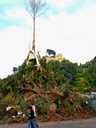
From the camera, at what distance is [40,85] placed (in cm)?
2583

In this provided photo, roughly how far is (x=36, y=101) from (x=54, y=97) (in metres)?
1.42

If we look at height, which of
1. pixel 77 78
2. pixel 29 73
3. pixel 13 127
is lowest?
pixel 13 127

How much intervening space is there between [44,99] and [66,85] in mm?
2287

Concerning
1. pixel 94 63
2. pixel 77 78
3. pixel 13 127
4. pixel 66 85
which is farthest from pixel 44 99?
pixel 94 63

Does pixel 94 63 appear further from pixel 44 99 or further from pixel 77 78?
pixel 44 99

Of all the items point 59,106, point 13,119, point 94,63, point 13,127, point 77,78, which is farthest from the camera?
point 94,63

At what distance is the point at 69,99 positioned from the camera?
82.6ft

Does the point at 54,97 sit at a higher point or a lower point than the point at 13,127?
higher

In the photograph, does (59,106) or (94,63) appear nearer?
(59,106)

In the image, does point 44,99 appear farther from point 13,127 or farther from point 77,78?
point 77,78

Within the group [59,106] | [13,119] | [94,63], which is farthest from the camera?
[94,63]

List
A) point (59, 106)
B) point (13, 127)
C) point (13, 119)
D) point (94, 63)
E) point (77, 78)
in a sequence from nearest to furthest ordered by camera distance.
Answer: point (13, 127) < point (13, 119) < point (59, 106) < point (77, 78) < point (94, 63)

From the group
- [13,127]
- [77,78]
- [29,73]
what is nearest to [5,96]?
[29,73]

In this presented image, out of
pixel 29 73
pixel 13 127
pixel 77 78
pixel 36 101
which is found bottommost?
pixel 13 127
